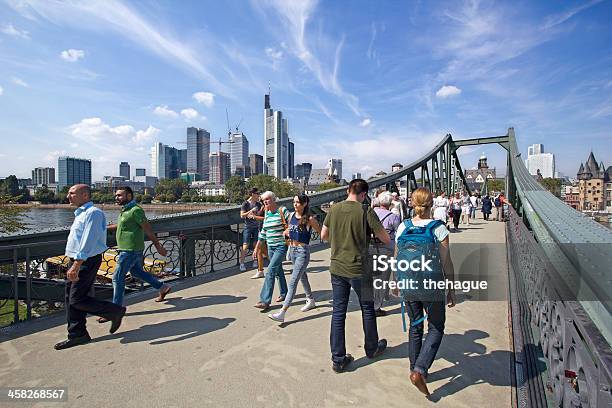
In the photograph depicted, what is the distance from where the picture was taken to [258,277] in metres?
5.68

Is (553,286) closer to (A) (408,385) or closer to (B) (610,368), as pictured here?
(B) (610,368)

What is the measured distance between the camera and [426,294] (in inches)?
96.1

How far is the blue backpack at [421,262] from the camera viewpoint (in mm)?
2430

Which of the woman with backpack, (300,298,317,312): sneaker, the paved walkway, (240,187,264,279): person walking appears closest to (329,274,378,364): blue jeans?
the paved walkway

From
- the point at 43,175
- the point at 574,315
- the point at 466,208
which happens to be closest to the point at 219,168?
the point at 43,175

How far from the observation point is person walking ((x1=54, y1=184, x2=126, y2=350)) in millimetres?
3160

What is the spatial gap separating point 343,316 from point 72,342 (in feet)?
8.69

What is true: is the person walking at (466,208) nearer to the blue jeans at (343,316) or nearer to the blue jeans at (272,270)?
the blue jeans at (272,270)

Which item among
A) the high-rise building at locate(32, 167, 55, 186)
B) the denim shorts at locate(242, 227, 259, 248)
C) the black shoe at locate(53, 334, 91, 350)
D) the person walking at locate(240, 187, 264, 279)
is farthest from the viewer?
the high-rise building at locate(32, 167, 55, 186)

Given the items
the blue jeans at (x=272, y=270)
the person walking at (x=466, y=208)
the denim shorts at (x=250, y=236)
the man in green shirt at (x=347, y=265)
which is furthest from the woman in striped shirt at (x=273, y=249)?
the person walking at (x=466, y=208)

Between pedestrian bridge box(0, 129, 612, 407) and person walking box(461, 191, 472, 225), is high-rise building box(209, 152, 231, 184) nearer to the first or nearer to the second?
person walking box(461, 191, 472, 225)

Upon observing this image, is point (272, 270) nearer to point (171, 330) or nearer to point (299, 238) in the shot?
point (299, 238)

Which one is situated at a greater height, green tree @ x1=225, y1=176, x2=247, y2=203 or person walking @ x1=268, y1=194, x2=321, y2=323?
green tree @ x1=225, y1=176, x2=247, y2=203

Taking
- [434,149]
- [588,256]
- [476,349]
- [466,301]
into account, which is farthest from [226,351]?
[434,149]
